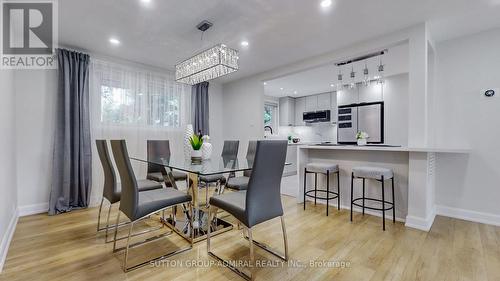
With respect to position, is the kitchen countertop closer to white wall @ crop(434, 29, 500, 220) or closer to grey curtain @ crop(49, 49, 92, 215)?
white wall @ crop(434, 29, 500, 220)

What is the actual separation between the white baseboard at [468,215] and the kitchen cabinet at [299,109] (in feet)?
14.4

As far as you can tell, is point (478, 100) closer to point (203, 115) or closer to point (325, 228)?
point (325, 228)

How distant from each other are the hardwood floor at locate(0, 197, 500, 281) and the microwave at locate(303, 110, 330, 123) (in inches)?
154

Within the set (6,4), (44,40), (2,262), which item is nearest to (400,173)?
(2,262)

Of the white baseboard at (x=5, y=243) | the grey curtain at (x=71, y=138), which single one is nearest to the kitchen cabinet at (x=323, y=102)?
the grey curtain at (x=71, y=138)

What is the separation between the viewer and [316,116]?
255 inches

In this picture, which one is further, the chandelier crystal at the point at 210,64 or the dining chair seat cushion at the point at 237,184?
the dining chair seat cushion at the point at 237,184

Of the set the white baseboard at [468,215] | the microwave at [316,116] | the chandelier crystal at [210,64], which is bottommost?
the white baseboard at [468,215]

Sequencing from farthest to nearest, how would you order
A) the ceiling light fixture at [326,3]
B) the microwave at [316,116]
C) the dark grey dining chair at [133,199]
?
the microwave at [316,116] < the ceiling light fixture at [326,3] < the dark grey dining chair at [133,199]

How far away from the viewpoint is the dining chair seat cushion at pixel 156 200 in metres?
1.74

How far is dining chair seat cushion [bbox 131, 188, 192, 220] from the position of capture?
1.74m

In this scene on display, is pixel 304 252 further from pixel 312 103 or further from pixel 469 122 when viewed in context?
pixel 312 103

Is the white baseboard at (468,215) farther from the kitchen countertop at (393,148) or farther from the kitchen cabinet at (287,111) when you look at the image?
the kitchen cabinet at (287,111)

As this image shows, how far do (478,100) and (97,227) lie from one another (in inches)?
191
